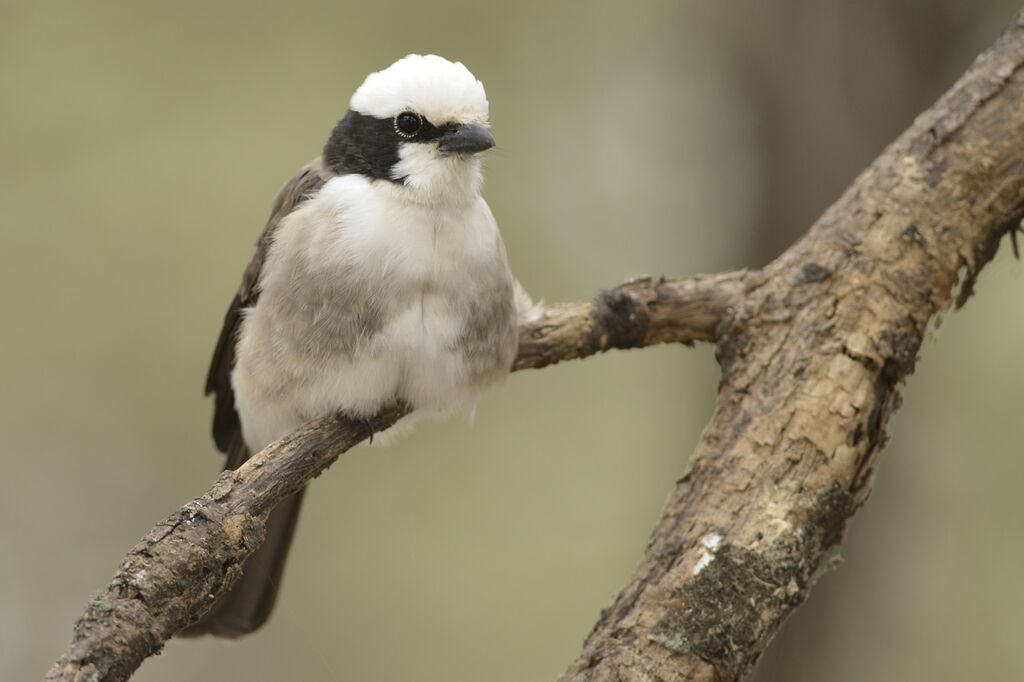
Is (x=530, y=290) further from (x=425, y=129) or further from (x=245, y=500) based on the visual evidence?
(x=245, y=500)

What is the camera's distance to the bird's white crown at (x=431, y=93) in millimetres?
3262

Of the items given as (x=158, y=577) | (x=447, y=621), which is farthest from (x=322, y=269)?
(x=447, y=621)

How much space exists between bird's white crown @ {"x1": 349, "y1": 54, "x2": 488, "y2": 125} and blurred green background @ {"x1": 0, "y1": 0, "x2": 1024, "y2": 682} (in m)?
2.36

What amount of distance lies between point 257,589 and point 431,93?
5.59 ft

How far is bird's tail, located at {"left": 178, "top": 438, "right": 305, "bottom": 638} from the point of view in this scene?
12.6ft

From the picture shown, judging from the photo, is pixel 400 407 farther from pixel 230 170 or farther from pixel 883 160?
pixel 230 170

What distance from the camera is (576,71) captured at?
6.86 meters

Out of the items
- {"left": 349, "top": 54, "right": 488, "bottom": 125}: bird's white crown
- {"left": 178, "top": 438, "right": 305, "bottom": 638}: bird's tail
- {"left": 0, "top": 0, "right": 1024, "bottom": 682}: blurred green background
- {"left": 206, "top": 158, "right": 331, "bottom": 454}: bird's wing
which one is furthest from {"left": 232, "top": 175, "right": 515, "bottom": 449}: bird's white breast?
{"left": 0, "top": 0, "right": 1024, "bottom": 682}: blurred green background

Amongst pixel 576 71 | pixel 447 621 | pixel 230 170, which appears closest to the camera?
pixel 230 170

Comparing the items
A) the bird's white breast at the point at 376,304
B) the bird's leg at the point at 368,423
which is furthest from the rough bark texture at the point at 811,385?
the bird's leg at the point at 368,423

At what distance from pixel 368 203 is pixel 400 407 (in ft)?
1.87

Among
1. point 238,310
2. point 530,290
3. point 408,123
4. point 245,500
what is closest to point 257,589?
point 238,310

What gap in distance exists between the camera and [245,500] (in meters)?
2.66

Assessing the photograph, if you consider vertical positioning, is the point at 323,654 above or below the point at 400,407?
below
